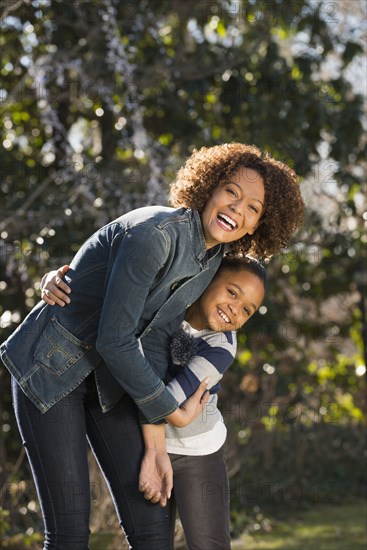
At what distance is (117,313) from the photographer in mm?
2096

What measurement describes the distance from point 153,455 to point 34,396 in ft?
1.11

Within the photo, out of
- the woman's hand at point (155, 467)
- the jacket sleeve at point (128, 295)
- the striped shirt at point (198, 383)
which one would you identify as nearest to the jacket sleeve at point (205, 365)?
the striped shirt at point (198, 383)

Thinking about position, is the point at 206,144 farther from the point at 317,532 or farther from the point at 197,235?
the point at 197,235

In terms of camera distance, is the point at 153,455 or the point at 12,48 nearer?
the point at 153,455

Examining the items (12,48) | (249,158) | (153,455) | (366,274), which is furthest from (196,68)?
(153,455)

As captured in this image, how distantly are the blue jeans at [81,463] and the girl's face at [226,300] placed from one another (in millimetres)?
368

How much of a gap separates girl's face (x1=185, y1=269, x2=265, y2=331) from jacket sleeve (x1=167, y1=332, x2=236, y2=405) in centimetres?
4

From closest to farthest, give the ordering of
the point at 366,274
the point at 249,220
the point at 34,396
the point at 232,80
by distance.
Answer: the point at 34,396 < the point at 249,220 < the point at 232,80 < the point at 366,274

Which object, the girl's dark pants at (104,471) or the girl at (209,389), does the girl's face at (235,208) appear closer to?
the girl at (209,389)

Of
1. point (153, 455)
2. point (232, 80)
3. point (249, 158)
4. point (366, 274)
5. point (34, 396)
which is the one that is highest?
point (249, 158)

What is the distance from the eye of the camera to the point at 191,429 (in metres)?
2.47

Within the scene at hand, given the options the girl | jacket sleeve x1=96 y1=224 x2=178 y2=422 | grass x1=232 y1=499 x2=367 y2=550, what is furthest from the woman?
grass x1=232 y1=499 x2=367 y2=550

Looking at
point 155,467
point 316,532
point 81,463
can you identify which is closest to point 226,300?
point 155,467

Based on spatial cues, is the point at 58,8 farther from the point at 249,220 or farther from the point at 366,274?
the point at 249,220
